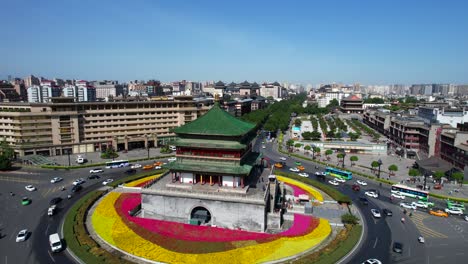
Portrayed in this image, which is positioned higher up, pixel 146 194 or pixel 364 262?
pixel 146 194

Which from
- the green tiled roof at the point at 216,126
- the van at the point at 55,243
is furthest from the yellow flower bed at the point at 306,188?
the van at the point at 55,243

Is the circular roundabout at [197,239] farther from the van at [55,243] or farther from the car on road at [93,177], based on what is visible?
the car on road at [93,177]

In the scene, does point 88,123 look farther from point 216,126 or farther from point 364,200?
point 364,200

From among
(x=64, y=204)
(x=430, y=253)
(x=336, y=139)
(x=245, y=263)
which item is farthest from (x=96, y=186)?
(x=336, y=139)

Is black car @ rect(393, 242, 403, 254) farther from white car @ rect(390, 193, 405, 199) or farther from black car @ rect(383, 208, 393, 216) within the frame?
white car @ rect(390, 193, 405, 199)

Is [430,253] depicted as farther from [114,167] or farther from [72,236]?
[114,167]

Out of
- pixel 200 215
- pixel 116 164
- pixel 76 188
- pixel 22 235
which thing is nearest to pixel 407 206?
pixel 200 215
